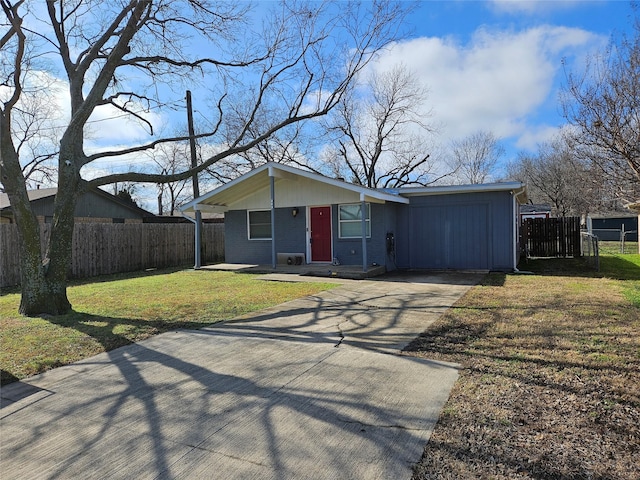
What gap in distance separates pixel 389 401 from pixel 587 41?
431 inches

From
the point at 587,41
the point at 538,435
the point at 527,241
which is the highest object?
the point at 587,41

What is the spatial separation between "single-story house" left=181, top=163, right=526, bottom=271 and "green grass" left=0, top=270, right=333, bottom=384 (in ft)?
9.93

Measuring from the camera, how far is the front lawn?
2.46 metres

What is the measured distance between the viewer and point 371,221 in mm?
12695

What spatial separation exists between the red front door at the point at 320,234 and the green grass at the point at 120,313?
295cm

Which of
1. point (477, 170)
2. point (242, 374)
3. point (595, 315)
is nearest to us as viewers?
point (242, 374)

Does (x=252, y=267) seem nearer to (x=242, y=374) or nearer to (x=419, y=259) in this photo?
(x=419, y=259)

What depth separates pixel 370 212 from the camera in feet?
41.7

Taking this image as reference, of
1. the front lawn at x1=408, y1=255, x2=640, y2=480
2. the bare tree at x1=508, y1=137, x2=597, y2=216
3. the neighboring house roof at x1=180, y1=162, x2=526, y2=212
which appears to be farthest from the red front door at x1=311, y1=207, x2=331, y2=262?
the bare tree at x1=508, y1=137, x2=597, y2=216

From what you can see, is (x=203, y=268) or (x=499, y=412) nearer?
(x=499, y=412)

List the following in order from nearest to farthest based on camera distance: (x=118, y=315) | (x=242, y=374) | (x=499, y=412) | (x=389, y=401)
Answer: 1. (x=499, y=412)
2. (x=389, y=401)
3. (x=242, y=374)
4. (x=118, y=315)

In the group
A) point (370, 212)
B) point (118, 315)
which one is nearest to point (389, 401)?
point (118, 315)

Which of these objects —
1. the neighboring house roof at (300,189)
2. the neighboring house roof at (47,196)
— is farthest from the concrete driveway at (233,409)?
the neighboring house roof at (47,196)

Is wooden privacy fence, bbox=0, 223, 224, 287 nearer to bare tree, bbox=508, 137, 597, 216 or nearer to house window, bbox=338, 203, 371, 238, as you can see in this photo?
house window, bbox=338, 203, 371, 238
